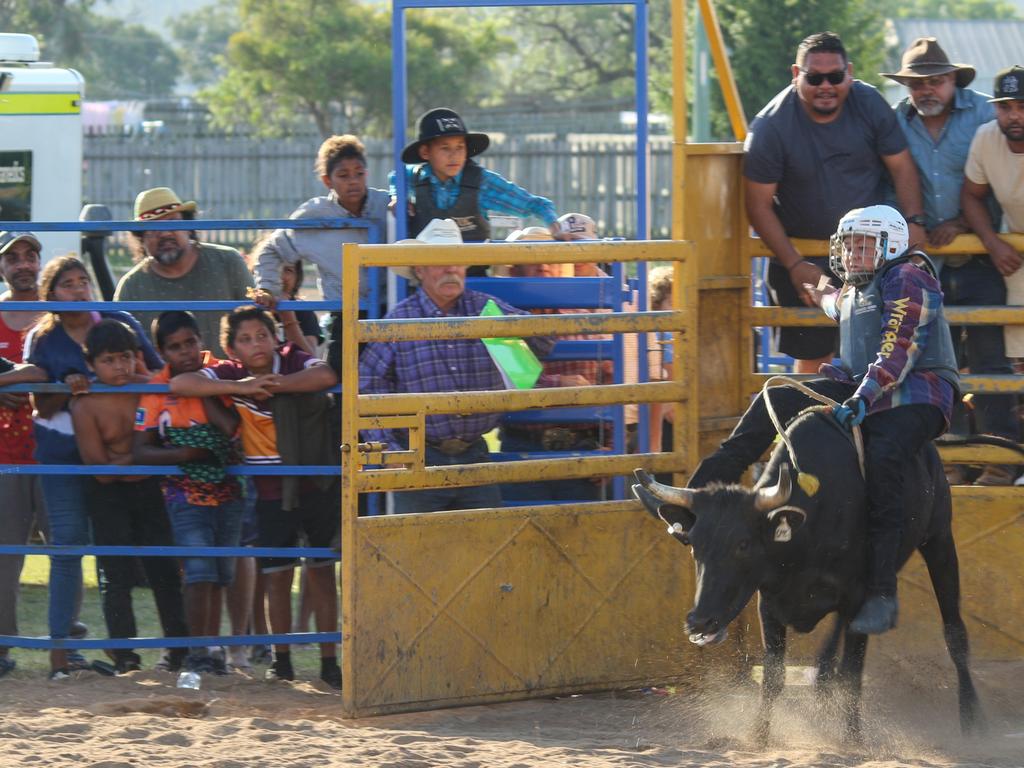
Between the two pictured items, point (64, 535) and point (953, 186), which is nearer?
point (64, 535)

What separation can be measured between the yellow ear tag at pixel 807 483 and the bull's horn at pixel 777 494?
55 mm

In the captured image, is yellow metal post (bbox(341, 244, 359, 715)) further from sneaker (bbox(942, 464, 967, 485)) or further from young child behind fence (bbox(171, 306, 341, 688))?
sneaker (bbox(942, 464, 967, 485))

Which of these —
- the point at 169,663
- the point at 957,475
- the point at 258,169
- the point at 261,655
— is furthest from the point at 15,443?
the point at 258,169

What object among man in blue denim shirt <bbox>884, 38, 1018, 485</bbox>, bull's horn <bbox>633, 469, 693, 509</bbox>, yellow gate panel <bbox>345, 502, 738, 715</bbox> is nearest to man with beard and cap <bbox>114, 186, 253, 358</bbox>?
yellow gate panel <bbox>345, 502, 738, 715</bbox>

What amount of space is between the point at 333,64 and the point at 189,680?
121ft

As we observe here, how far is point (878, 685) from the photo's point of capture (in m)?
6.92

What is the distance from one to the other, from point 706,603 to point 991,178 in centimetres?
250

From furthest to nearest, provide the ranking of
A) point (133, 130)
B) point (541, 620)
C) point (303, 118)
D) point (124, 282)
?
point (303, 118) → point (133, 130) → point (124, 282) → point (541, 620)

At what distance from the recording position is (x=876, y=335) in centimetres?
625

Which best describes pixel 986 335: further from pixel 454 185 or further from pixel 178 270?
pixel 178 270

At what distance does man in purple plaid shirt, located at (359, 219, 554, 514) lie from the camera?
657 cm

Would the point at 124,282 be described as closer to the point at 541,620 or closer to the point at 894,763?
the point at 541,620

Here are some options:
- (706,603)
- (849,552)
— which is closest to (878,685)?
(849,552)

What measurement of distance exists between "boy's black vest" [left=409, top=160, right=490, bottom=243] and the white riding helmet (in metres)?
1.88
